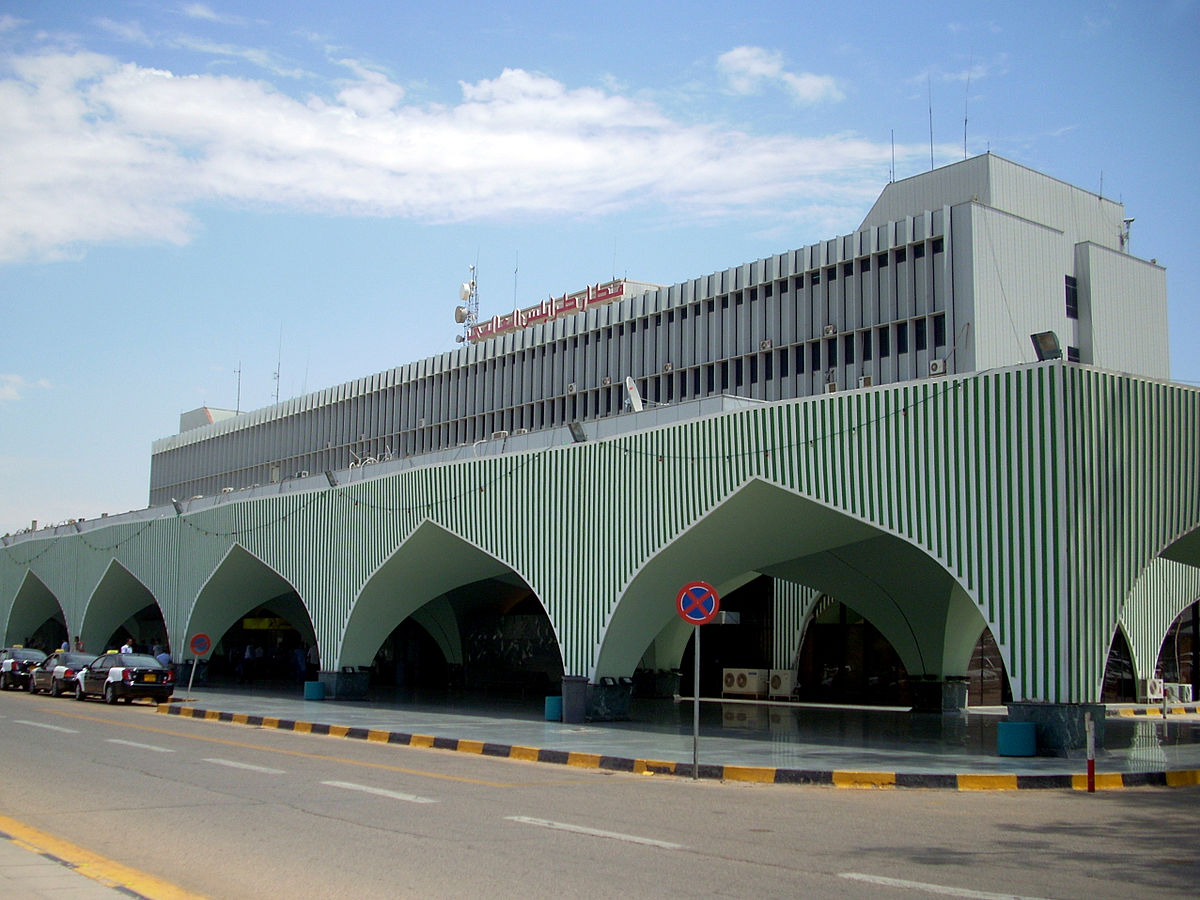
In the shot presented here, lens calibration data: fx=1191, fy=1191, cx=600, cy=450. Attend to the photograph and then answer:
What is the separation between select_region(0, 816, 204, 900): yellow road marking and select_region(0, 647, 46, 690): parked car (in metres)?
29.5

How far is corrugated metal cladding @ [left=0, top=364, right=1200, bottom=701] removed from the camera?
52.8ft

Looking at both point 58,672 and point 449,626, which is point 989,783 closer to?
point 58,672

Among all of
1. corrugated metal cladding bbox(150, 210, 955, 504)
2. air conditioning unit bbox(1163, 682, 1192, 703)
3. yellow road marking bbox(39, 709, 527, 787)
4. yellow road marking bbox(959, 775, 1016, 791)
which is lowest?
yellow road marking bbox(39, 709, 527, 787)

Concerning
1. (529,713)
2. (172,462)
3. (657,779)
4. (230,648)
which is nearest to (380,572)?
(529,713)

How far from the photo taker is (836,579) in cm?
2930

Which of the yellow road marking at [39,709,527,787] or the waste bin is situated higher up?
the waste bin

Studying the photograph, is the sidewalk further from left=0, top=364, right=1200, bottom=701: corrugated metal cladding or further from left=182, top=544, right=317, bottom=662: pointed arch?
left=182, top=544, right=317, bottom=662: pointed arch

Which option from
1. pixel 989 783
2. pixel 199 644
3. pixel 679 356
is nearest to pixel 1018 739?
pixel 989 783

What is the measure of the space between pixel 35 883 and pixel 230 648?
50.4 metres

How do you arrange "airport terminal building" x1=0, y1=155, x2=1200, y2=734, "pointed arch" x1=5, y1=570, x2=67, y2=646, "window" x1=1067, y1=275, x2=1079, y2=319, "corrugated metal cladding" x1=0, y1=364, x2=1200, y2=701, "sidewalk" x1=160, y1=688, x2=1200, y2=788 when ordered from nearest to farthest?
"sidewalk" x1=160, y1=688, x2=1200, y2=788 → "corrugated metal cladding" x1=0, y1=364, x2=1200, y2=701 → "airport terminal building" x1=0, y1=155, x2=1200, y2=734 → "window" x1=1067, y1=275, x2=1079, y2=319 → "pointed arch" x1=5, y1=570, x2=67, y2=646

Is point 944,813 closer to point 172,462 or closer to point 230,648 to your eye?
point 230,648

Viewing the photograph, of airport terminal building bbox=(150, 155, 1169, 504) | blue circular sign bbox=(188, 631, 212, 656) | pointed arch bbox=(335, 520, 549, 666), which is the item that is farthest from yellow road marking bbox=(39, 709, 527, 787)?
airport terminal building bbox=(150, 155, 1169, 504)

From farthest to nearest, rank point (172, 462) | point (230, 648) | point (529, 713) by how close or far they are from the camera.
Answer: point (172, 462) < point (230, 648) < point (529, 713)

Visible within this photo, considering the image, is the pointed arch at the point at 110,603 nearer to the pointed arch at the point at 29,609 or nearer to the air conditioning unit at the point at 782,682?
the pointed arch at the point at 29,609
